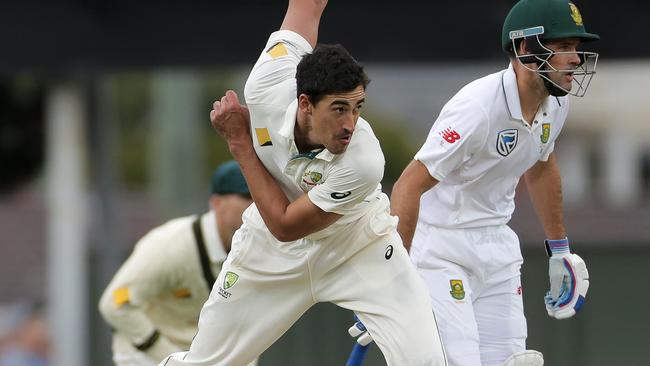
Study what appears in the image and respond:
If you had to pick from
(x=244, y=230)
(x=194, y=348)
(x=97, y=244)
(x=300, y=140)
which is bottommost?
(x=97, y=244)

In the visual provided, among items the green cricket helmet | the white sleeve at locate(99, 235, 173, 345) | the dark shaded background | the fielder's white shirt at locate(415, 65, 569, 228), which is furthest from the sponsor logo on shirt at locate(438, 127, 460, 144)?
the dark shaded background

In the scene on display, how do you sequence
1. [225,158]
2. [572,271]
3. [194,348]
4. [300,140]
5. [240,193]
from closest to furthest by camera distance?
[300,140] → [194,348] → [572,271] → [240,193] → [225,158]

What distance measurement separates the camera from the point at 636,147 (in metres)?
27.0

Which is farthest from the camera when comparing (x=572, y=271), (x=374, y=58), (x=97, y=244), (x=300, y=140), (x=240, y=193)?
(x=97, y=244)

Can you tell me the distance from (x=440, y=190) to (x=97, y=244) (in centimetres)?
513

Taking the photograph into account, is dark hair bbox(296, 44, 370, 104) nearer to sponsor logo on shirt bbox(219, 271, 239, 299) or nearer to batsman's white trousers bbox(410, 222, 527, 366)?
sponsor logo on shirt bbox(219, 271, 239, 299)

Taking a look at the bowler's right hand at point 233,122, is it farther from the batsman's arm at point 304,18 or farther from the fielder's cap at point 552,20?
the fielder's cap at point 552,20

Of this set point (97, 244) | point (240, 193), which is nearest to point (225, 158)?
point (97, 244)

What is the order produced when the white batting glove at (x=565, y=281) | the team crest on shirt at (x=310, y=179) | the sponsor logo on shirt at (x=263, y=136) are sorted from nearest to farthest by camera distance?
the team crest on shirt at (x=310, y=179), the sponsor logo on shirt at (x=263, y=136), the white batting glove at (x=565, y=281)

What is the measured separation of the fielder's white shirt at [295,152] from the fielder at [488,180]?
42 centimetres

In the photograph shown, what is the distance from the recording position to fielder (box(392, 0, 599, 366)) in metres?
5.97

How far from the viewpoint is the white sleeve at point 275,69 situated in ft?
18.5

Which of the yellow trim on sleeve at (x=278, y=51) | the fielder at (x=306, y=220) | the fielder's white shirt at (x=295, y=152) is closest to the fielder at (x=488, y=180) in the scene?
the fielder at (x=306, y=220)

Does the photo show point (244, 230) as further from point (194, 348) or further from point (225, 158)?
point (225, 158)
